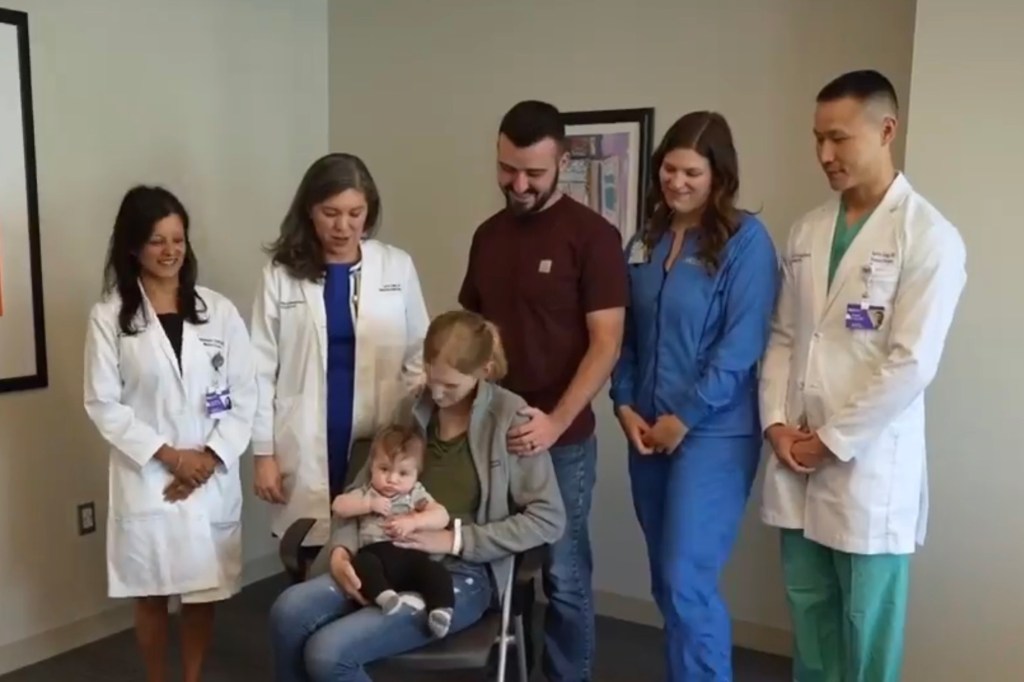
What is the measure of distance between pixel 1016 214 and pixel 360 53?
2764 mm

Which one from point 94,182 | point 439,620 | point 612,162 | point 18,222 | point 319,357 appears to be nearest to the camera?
point 439,620

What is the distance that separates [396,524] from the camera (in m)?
2.37

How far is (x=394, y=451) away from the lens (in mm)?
2453

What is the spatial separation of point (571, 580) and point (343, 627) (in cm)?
77

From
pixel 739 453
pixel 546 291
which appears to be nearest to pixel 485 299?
pixel 546 291

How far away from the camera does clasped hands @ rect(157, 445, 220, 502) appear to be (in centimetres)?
277

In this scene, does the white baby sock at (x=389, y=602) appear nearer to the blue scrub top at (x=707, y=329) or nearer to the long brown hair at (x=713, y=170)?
the blue scrub top at (x=707, y=329)

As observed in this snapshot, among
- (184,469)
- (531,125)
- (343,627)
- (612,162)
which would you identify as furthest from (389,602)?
(612,162)

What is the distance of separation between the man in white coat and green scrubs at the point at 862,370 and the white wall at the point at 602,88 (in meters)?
0.92

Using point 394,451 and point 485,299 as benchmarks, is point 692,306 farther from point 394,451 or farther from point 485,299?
point 394,451

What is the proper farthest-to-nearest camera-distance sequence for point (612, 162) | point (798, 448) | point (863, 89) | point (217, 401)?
point (612, 162) < point (217, 401) < point (798, 448) < point (863, 89)

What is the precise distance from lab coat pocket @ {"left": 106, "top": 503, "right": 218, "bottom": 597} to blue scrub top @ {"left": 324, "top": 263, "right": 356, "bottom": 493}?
0.44 metres

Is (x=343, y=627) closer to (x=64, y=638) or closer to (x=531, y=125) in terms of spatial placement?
(x=531, y=125)

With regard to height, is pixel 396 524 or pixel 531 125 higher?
pixel 531 125
